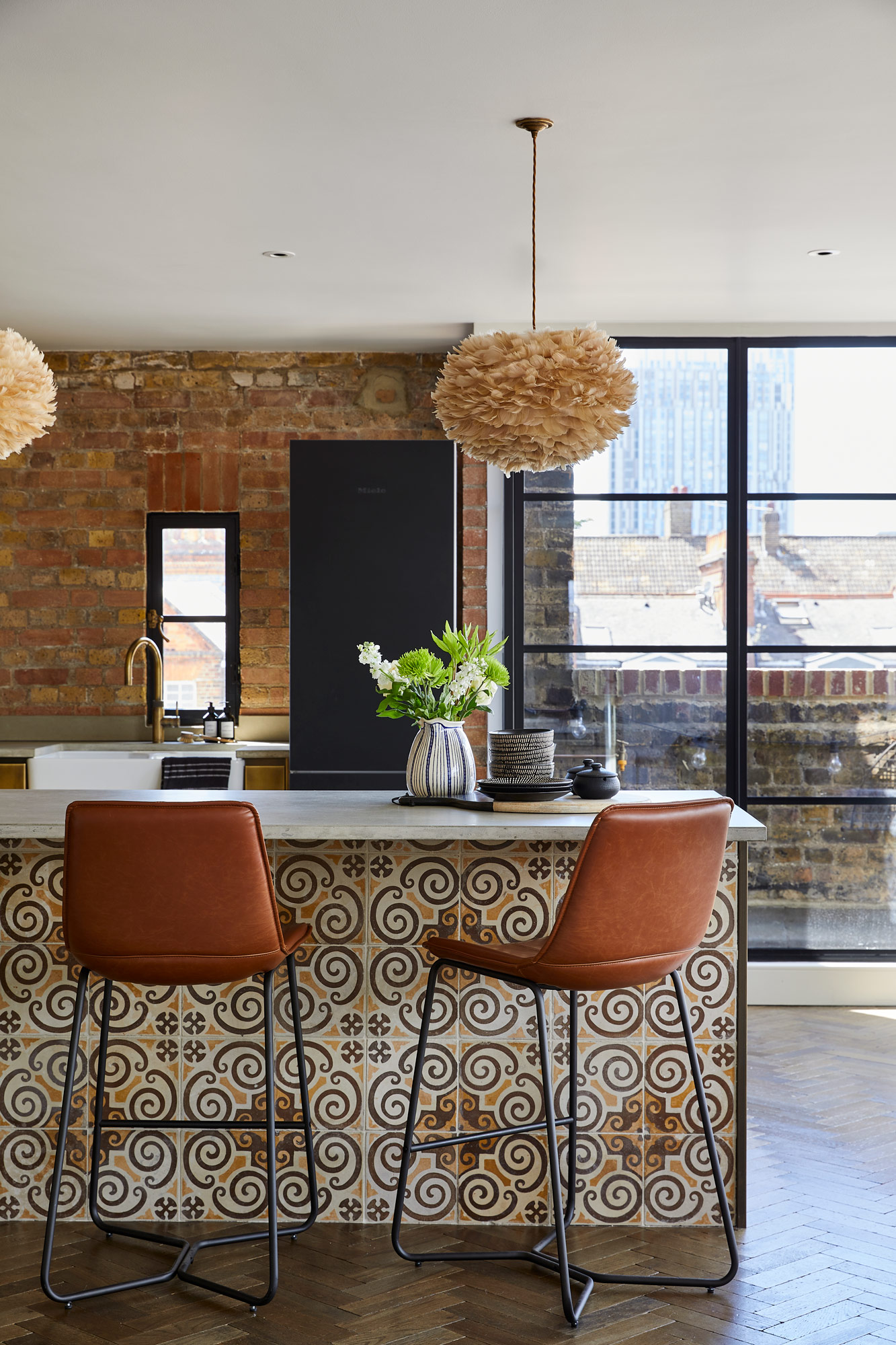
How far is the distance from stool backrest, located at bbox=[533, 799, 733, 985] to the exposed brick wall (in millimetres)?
3378

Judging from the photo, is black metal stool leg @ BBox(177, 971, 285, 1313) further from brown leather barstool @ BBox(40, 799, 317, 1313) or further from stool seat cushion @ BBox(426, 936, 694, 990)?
stool seat cushion @ BBox(426, 936, 694, 990)

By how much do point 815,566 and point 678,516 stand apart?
616 mm

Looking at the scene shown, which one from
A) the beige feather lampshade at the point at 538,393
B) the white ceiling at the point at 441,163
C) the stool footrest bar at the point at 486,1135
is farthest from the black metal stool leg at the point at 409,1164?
the white ceiling at the point at 441,163

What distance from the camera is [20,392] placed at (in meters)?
2.82

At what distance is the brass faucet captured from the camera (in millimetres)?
5516

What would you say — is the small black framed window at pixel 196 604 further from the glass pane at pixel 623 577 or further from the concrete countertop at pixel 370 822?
the concrete countertop at pixel 370 822


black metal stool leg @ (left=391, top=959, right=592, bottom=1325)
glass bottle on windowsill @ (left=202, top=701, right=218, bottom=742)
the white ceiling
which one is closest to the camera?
the white ceiling

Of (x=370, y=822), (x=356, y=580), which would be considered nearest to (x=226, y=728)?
(x=356, y=580)

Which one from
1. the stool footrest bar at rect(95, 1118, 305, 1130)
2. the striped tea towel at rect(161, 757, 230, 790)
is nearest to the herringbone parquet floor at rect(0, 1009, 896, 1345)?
the stool footrest bar at rect(95, 1118, 305, 1130)

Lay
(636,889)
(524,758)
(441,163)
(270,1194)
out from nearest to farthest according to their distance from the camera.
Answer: (636,889)
(270,1194)
(524,758)
(441,163)

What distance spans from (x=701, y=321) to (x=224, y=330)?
2004 millimetres

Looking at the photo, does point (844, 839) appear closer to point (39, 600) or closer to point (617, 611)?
point (617, 611)

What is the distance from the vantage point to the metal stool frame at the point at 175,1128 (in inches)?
101

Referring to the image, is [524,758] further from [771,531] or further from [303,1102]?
[771,531]
